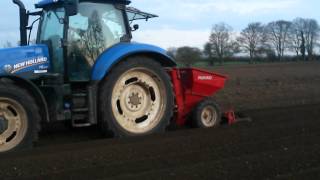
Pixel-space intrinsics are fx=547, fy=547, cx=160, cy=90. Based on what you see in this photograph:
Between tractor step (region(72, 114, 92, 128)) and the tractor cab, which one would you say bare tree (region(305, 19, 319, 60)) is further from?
tractor step (region(72, 114, 92, 128))

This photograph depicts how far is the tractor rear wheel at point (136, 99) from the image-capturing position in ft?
27.1

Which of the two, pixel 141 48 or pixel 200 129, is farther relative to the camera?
pixel 200 129

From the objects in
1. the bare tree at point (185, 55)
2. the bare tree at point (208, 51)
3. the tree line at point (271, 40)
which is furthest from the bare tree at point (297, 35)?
the bare tree at point (185, 55)

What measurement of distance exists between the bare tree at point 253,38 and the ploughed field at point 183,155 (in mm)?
69685

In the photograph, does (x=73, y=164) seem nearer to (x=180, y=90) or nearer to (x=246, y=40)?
(x=180, y=90)

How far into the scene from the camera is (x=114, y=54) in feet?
27.2

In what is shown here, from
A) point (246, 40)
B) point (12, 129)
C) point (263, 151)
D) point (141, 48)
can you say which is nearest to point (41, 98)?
point (12, 129)

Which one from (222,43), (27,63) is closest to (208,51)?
(222,43)

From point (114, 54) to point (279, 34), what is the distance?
81629mm

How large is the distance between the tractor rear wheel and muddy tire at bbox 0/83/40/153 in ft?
3.94

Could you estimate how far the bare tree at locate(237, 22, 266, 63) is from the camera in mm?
79869

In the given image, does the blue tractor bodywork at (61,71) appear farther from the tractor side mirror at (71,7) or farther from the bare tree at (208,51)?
the bare tree at (208,51)

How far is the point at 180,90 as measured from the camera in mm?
9516

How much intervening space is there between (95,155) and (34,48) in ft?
7.27
